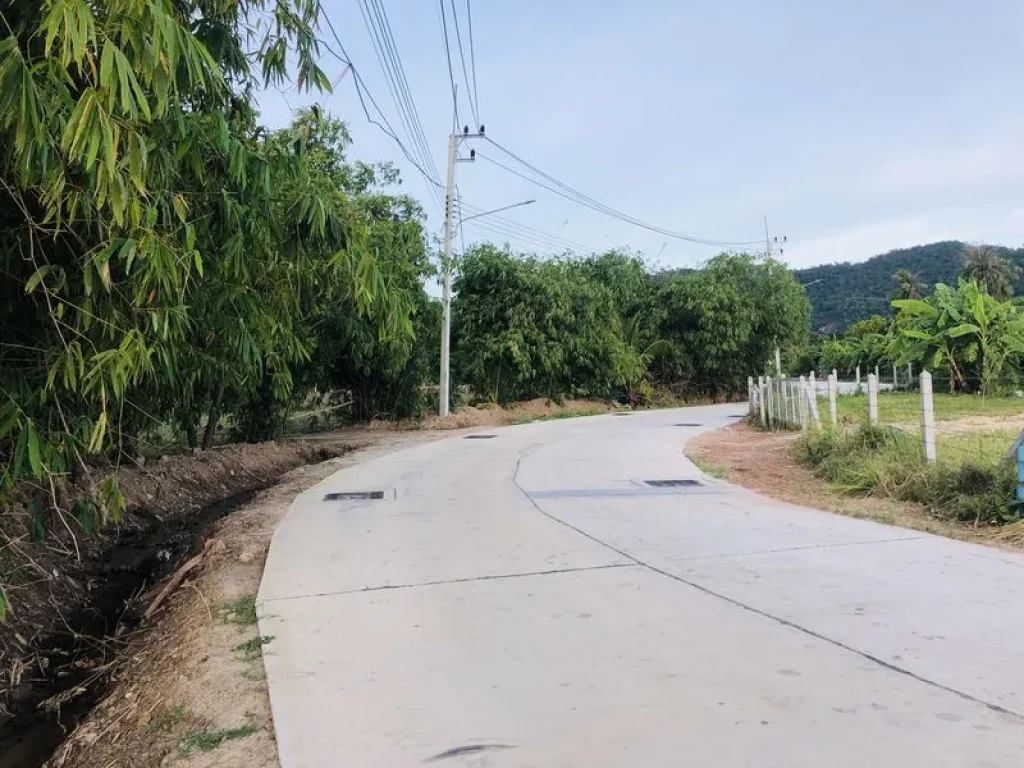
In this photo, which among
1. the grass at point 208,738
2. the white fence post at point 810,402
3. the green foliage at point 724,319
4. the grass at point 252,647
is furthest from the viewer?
the green foliage at point 724,319

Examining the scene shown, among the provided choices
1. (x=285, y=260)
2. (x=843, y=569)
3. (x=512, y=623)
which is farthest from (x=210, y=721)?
(x=843, y=569)

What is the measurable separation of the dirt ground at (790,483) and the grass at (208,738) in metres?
6.21

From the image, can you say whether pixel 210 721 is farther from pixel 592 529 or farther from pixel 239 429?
pixel 239 429

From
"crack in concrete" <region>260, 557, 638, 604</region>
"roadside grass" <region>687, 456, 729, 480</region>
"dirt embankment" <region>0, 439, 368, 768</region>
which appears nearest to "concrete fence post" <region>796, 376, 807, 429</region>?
"roadside grass" <region>687, 456, 729, 480</region>

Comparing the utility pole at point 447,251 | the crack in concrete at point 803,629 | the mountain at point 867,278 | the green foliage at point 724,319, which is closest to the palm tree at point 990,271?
the mountain at point 867,278

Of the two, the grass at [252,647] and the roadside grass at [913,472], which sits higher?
the roadside grass at [913,472]

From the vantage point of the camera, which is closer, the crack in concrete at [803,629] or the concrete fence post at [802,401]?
the crack in concrete at [803,629]

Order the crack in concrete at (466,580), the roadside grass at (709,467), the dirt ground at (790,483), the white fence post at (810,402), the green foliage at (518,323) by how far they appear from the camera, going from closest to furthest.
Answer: the crack in concrete at (466,580), the dirt ground at (790,483), the roadside grass at (709,467), the white fence post at (810,402), the green foliage at (518,323)

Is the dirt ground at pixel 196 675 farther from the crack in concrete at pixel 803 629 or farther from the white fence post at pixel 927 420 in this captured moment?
the white fence post at pixel 927 420

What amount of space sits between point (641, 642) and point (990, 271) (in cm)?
6895

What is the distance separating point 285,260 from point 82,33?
3.07 metres

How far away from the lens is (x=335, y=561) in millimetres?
6535

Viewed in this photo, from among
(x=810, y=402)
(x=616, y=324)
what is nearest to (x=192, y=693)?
(x=810, y=402)

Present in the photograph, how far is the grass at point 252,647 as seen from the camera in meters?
4.42
